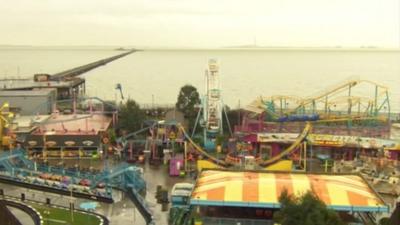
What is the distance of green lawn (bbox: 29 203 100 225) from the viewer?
1618 cm

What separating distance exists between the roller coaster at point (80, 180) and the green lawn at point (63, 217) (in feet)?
4.04

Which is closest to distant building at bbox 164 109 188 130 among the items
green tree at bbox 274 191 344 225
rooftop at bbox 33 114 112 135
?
rooftop at bbox 33 114 112 135

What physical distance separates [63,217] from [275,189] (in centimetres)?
625

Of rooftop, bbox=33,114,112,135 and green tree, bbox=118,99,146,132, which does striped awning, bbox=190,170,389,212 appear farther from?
green tree, bbox=118,99,146,132

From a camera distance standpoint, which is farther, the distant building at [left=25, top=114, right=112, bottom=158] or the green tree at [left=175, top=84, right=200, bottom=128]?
the green tree at [left=175, top=84, right=200, bottom=128]

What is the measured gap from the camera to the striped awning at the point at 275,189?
1541cm

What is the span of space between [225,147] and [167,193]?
26.5 ft

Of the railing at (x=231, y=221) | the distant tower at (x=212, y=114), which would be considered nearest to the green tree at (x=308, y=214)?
the railing at (x=231, y=221)

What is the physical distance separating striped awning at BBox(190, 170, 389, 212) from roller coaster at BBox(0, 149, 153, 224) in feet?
8.35

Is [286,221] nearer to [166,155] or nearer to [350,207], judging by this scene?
[350,207]

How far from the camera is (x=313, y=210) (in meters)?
11.8

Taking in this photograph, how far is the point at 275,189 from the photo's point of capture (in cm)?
1617

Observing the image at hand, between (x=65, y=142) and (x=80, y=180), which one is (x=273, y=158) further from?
(x=65, y=142)

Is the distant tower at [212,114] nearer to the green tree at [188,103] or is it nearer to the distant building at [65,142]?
the green tree at [188,103]
